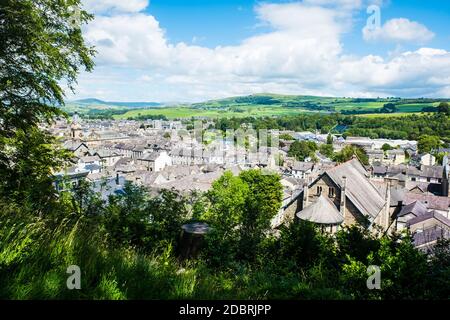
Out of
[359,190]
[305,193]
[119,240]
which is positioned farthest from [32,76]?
[359,190]

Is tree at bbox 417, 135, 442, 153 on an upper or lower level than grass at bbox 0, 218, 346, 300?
lower

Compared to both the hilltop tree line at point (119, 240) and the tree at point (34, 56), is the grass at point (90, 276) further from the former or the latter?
the tree at point (34, 56)

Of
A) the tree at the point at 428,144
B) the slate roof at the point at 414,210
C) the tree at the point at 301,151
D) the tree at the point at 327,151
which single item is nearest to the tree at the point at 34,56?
the slate roof at the point at 414,210

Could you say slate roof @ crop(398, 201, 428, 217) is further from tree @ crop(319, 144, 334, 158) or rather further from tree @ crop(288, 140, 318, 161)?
tree @ crop(319, 144, 334, 158)

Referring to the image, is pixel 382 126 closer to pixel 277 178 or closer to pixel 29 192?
pixel 277 178

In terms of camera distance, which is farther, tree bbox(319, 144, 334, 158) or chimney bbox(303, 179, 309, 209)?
tree bbox(319, 144, 334, 158)

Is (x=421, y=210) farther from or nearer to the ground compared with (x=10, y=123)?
nearer to the ground

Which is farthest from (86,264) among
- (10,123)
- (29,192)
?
(10,123)

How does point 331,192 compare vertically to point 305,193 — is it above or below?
above

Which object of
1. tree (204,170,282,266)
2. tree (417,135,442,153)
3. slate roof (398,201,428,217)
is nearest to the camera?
tree (204,170,282,266)

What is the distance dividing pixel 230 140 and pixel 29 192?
116804 millimetres

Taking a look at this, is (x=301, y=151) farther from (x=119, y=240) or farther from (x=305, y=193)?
(x=119, y=240)

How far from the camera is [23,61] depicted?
11.3 m

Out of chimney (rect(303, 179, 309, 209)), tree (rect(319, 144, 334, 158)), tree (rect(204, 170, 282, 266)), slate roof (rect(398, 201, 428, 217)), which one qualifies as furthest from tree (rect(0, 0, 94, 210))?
A: tree (rect(319, 144, 334, 158))
